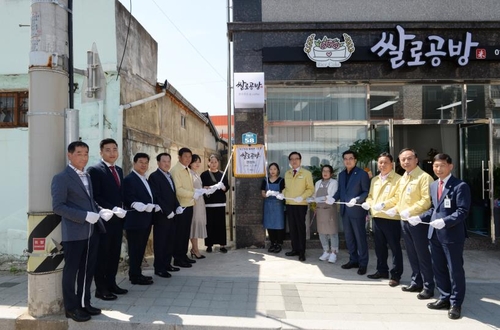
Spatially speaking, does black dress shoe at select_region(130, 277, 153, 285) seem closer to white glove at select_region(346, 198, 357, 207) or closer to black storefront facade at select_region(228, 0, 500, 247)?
black storefront facade at select_region(228, 0, 500, 247)

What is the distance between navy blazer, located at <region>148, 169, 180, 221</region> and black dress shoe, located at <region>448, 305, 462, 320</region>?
3843mm

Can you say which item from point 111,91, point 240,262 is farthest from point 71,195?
point 240,262

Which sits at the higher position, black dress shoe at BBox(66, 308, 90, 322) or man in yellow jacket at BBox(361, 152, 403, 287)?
man in yellow jacket at BBox(361, 152, 403, 287)

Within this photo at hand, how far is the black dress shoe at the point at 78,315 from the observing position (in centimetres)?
405

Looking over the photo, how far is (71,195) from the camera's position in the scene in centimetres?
410

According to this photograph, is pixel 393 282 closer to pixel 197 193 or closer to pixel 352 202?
pixel 352 202

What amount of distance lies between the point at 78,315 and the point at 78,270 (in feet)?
1.55

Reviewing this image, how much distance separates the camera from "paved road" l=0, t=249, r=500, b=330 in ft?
13.3

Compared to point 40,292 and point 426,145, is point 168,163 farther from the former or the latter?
point 426,145

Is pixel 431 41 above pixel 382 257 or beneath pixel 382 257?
above

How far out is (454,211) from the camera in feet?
14.1

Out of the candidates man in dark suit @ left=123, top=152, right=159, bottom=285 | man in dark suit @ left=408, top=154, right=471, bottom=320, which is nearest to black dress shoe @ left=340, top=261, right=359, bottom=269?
man in dark suit @ left=408, top=154, right=471, bottom=320

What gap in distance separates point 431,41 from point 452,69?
74cm

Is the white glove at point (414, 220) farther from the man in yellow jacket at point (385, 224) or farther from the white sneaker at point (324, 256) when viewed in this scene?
the white sneaker at point (324, 256)
